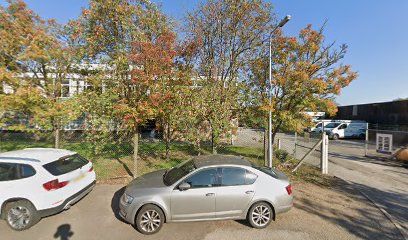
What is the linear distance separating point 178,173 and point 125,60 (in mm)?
4136

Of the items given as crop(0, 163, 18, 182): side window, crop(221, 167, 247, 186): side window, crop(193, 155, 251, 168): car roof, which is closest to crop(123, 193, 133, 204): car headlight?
crop(193, 155, 251, 168): car roof

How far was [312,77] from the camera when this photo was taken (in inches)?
378

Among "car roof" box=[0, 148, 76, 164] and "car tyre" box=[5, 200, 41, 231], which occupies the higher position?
"car roof" box=[0, 148, 76, 164]

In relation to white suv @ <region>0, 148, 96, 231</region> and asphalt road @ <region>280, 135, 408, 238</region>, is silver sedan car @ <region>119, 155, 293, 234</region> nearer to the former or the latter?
white suv @ <region>0, 148, 96, 231</region>

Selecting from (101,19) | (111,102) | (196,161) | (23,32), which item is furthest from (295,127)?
(23,32)

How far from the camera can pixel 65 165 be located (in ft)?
18.9

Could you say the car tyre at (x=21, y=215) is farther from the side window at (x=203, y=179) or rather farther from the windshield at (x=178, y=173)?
the side window at (x=203, y=179)

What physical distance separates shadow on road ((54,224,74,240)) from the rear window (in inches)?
44.8

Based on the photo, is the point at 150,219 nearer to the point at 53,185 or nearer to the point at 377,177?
the point at 53,185

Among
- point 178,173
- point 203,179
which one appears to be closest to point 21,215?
point 178,173

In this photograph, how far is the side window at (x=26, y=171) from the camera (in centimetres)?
519

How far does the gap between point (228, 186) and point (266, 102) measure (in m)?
5.02

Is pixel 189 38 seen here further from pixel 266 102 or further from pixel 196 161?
pixel 196 161

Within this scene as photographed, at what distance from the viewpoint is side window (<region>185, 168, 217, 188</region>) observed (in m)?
5.19
